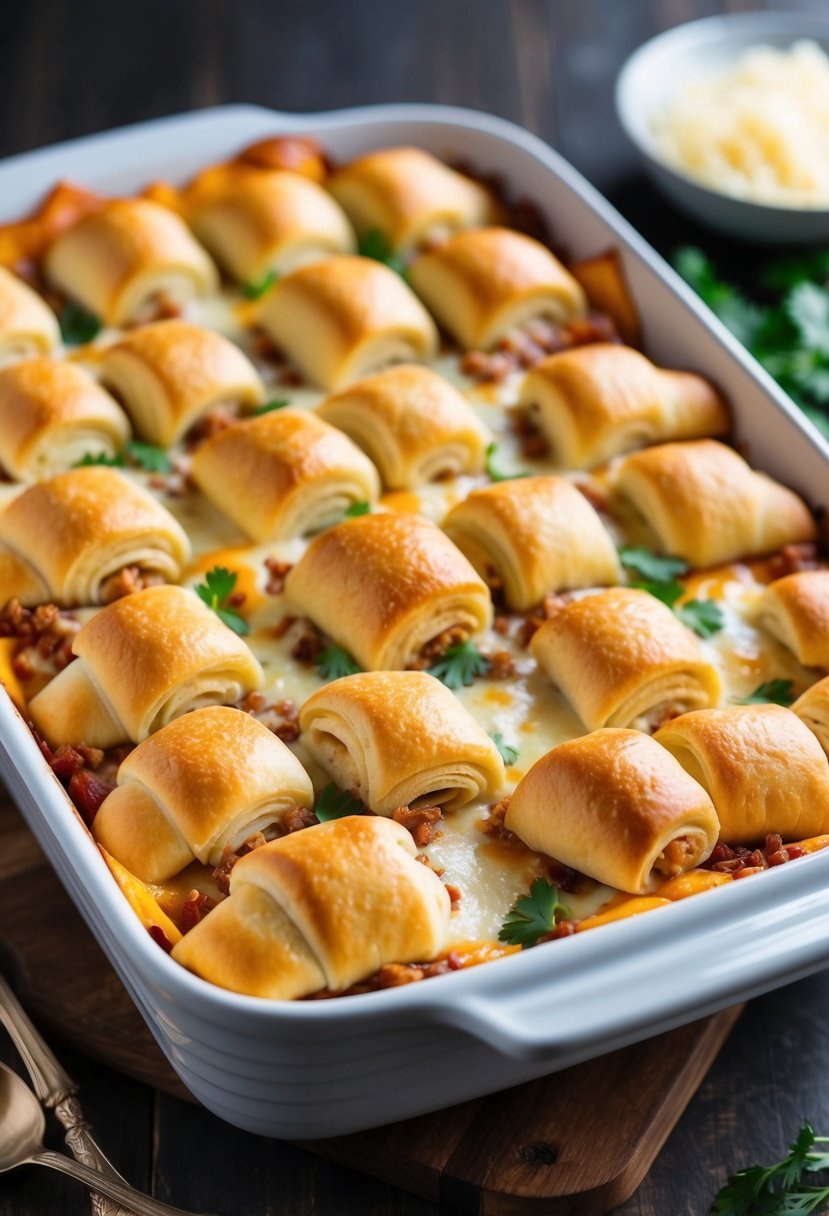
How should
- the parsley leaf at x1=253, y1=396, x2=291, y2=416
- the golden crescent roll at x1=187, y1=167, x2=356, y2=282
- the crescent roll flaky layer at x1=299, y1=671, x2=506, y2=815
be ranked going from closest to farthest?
the crescent roll flaky layer at x1=299, y1=671, x2=506, y2=815 < the parsley leaf at x1=253, y1=396, x2=291, y2=416 < the golden crescent roll at x1=187, y1=167, x2=356, y2=282

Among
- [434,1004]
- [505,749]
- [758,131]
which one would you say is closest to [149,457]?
[505,749]

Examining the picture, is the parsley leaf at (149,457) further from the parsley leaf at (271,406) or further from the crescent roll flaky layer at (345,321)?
the crescent roll flaky layer at (345,321)

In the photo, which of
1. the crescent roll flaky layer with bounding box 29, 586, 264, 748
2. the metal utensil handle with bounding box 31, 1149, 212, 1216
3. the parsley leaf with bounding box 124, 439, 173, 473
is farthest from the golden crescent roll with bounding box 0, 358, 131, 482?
the metal utensil handle with bounding box 31, 1149, 212, 1216

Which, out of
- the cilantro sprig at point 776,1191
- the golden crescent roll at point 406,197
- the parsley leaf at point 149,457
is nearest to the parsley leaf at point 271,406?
the parsley leaf at point 149,457

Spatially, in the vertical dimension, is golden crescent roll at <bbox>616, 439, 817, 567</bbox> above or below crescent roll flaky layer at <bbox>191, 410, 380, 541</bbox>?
below

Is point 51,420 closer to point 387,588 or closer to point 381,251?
point 387,588

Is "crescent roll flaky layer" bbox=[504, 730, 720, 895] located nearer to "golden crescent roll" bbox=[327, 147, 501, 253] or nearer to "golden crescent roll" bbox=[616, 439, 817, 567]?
"golden crescent roll" bbox=[616, 439, 817, 567]

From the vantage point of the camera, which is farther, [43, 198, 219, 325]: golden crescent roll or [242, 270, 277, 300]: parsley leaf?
[242, 270, 277, 300]: parsley leaf
